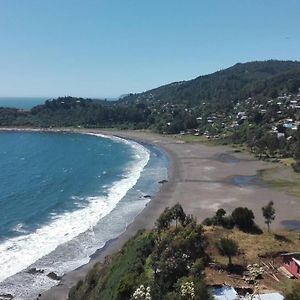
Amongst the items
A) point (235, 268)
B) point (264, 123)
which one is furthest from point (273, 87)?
point (235, 268)

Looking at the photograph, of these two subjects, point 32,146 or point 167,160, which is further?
point 32,146

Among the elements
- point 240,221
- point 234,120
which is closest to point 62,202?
point 240,221

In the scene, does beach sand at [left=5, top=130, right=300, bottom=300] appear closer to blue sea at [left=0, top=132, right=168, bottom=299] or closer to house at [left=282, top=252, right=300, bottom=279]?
blue sea at [left=0, top=132, right=168, bottom=299]

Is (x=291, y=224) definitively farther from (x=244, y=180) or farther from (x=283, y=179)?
(x=244, y=180)

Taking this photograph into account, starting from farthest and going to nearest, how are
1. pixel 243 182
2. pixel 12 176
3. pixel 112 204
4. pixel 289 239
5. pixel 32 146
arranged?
pixel 32 146 → pixel 12 176 → pixel 243 182 → pixel 112 204 → pixel 289 239

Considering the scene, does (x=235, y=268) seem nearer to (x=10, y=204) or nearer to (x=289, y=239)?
(x=289, y=239)

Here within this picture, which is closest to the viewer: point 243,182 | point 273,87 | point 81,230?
point 81,230
